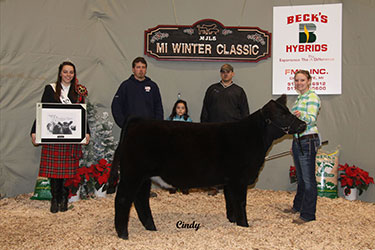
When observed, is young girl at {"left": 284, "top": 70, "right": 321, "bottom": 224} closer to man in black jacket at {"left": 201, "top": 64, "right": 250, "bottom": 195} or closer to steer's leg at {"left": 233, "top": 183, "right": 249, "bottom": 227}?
steer's leg at {"left": 233, "top": 183, "right": 249, "bottom": 227}

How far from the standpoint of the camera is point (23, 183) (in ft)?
19.7

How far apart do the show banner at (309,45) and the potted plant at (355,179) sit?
4.60 feet

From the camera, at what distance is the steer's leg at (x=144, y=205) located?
393 centimetres

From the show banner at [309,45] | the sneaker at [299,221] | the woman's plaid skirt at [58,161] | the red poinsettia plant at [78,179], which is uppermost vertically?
the show banner at [309,45]

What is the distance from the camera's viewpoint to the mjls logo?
635cm

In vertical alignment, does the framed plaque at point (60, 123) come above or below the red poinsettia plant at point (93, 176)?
above

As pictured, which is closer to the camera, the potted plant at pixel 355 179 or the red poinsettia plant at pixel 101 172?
the red poinsettia plant at pixel 101 172

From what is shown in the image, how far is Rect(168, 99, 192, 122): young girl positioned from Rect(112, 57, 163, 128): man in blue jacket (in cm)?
53

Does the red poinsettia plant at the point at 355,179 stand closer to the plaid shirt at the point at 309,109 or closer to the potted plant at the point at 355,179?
the potted plant at the point at 355,179

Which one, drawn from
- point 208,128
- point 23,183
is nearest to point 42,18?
point 23,183

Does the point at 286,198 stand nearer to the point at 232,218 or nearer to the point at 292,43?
the point at 232,218

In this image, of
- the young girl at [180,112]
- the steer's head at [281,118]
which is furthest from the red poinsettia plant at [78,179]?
the steer's head at [281,118]

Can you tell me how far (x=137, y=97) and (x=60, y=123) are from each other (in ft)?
4.37

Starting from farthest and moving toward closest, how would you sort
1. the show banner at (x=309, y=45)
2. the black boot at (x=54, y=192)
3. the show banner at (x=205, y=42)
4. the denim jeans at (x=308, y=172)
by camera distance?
1. the show banner at (x=205, y=42)
2. the show banner at (x=309, y=45)
3. the black boot at (x=54, y=192)
4. the denim jeans at (x=308, y=172)
